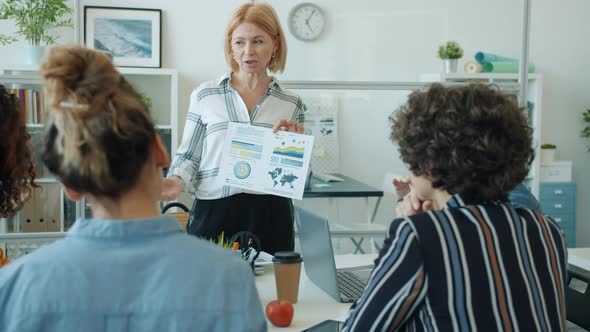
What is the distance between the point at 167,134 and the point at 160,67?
495mm

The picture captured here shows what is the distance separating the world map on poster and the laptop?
25 centimetres

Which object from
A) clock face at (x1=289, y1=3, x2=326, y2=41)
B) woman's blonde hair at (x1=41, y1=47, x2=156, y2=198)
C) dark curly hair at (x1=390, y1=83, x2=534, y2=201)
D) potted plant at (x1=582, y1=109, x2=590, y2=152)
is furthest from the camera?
potted plant at (x1=582, y1=109, x2=590, y2=152)

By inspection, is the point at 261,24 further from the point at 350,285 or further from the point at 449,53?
the point at 449,53

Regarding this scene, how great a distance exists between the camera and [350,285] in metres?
2.15

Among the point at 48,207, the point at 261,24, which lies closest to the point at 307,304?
the point at 261,24

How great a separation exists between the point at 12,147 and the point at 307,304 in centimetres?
99

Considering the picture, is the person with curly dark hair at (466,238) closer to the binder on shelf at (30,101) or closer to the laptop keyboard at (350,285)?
the laptop keyboard at (350,285)

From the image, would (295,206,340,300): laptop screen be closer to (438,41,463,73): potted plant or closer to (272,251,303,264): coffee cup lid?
(272,251,303,264): coffee cup lid

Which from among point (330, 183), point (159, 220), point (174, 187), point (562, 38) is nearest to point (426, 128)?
point (159, 220)

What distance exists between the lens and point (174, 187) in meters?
1.82

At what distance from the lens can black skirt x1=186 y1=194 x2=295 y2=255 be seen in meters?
2.55

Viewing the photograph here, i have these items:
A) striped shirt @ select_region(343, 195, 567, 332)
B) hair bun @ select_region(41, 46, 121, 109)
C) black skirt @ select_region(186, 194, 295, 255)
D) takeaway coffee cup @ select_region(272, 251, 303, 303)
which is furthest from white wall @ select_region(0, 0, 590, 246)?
hair bun @ select_region(41, 46, 121, 109)

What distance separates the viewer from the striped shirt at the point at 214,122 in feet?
8.37

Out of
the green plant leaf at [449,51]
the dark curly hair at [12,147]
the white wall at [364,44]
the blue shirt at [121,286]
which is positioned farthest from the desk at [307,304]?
the green plant leaf at [449,51]
